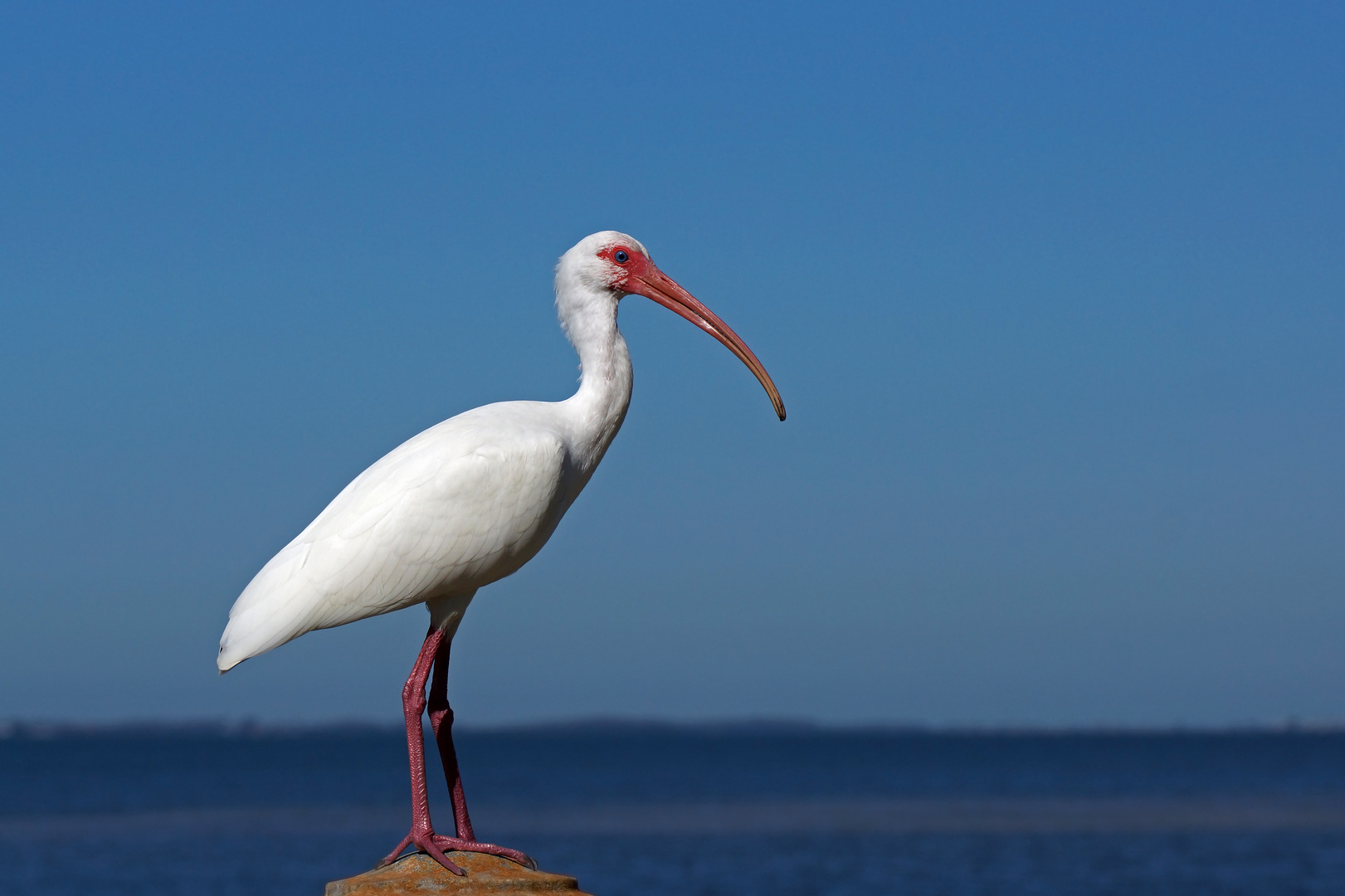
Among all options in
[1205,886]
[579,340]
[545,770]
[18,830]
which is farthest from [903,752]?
[579,340]

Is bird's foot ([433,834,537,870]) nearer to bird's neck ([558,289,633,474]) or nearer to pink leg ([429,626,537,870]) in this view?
pink leg ([429,626,537,870])

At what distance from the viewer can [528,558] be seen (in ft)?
27.8

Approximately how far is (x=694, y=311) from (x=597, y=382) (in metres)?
0.85

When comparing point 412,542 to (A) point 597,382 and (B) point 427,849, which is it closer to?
(A) point 597,382

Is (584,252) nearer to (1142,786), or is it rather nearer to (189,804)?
(189,804)

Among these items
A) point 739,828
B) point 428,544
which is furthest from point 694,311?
point 739,828

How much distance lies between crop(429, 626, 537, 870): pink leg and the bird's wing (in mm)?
483

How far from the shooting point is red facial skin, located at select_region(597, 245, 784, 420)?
884 centimetres

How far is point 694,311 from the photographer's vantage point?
29.8 feet

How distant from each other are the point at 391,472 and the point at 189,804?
210 feet

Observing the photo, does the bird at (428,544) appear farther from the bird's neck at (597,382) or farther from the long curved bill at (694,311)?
the long curved bill at (694,311)

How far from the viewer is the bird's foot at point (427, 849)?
7328 millimetres

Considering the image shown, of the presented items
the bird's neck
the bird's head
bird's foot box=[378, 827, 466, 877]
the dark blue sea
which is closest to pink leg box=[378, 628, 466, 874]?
bird's foot box=[378, 827, 466, 877]

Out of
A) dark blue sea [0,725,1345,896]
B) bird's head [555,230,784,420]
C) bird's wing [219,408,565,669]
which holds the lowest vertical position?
dark blue sea [0,725,1345,896]
